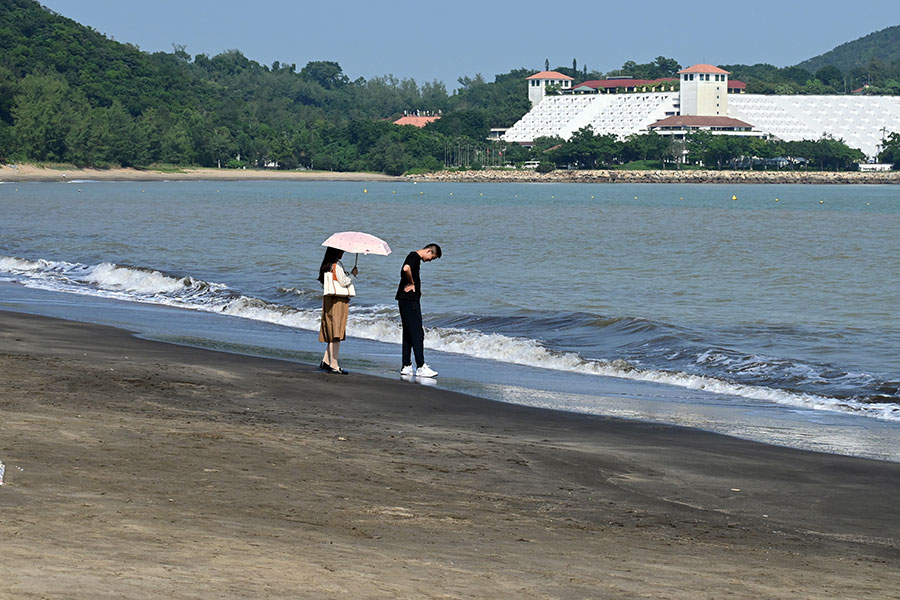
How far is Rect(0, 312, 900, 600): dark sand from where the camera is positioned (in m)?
5.71

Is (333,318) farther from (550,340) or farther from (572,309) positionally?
(572,309)

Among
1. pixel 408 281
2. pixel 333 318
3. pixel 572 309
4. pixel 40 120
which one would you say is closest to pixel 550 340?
pixel 572 309

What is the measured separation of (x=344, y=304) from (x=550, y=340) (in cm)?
588

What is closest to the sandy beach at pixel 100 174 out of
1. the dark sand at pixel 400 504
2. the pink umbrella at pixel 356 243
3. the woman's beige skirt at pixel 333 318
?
the woman's beige skirt at pixel 333 318

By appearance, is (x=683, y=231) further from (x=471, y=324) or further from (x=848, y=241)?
(x=471, y=324)

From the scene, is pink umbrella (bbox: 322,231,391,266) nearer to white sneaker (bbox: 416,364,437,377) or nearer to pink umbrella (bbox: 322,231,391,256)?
pink umbrella (bbox: 322,231,391,256)

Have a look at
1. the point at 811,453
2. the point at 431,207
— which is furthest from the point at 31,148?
the point at 811,453

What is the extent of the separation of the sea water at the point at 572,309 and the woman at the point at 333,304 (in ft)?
3.65

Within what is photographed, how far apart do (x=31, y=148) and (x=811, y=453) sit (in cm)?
17020

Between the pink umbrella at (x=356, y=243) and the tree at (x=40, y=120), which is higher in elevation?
the tree at (x=40, y=120)

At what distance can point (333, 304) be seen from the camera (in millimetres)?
14617

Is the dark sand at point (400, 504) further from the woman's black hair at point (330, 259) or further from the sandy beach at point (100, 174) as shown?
the sandy beach at point (100, 174)

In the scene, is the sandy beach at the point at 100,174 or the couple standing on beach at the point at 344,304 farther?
the sandy beach at the point at 100,174

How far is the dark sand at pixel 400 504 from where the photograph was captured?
5.71 m
